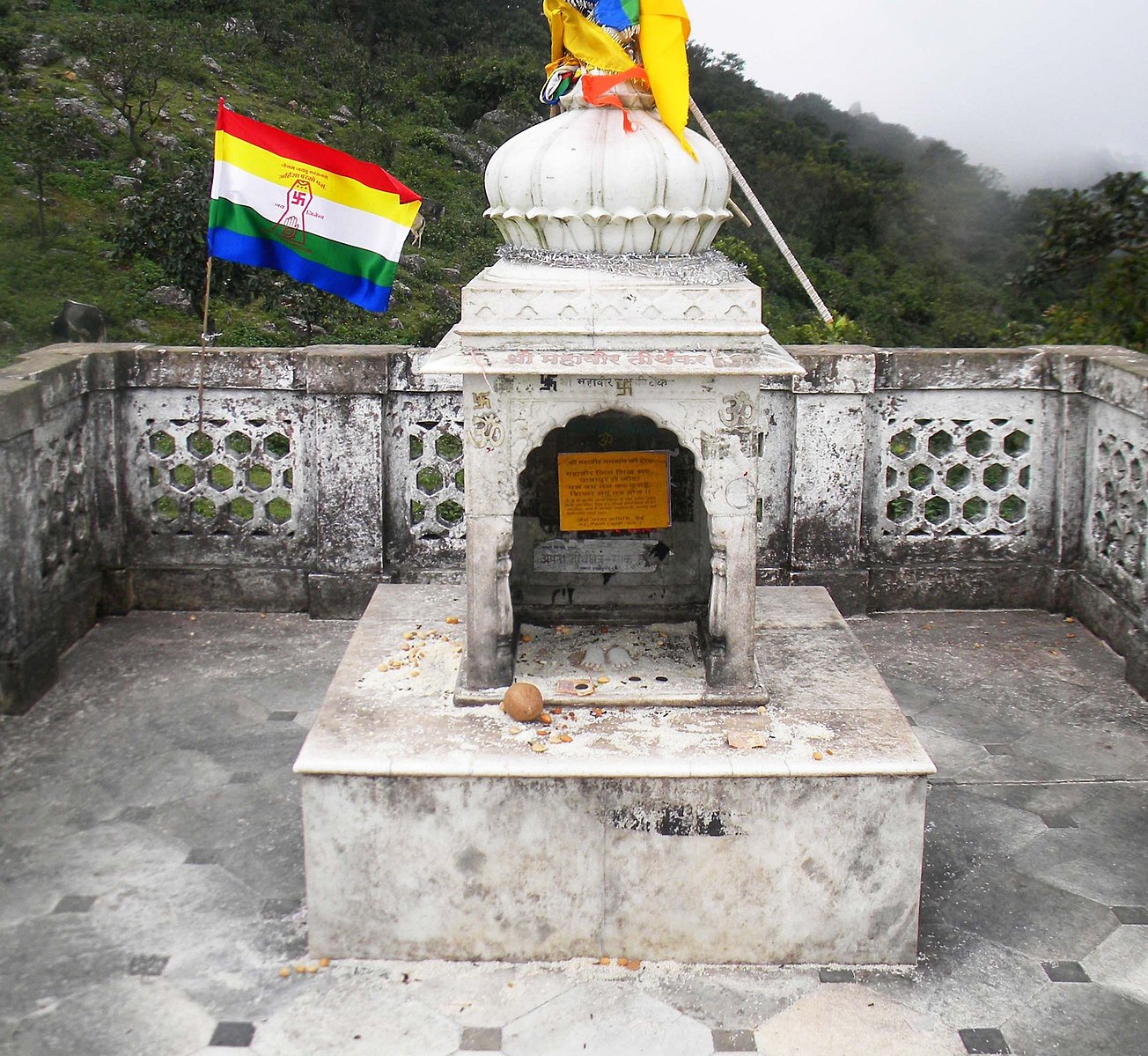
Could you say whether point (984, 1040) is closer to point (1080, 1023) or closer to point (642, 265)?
point (1080, 1023)

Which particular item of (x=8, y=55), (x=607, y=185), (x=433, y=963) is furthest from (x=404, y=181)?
(x=433, y=963)

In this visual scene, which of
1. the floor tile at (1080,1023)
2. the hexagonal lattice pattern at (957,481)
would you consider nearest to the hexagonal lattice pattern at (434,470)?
the hexagonal lattice pattern at (957,481)

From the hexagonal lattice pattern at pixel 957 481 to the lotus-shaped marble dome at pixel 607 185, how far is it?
3.21m

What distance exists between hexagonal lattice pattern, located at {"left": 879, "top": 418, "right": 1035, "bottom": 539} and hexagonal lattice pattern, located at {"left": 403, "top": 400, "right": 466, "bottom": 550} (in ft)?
8.26

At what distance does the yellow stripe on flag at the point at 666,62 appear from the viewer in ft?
14.8

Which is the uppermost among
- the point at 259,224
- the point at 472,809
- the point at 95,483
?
the point at 259,224

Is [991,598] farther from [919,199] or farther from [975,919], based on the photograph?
[919,199]

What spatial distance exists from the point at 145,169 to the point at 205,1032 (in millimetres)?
20338

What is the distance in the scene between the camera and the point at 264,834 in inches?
205

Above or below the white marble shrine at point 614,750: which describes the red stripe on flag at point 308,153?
above

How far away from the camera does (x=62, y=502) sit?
6.76 meters

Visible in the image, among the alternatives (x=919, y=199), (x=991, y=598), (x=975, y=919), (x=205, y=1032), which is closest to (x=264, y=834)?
(x=205, y=1032)

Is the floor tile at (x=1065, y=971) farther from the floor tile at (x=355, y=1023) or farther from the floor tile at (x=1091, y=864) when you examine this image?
the floor tile at (x=355, y=1023)

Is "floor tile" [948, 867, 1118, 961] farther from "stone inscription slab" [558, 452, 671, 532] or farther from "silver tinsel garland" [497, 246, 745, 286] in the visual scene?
"silver tinsel garland" [497, 246, 745, 286]
